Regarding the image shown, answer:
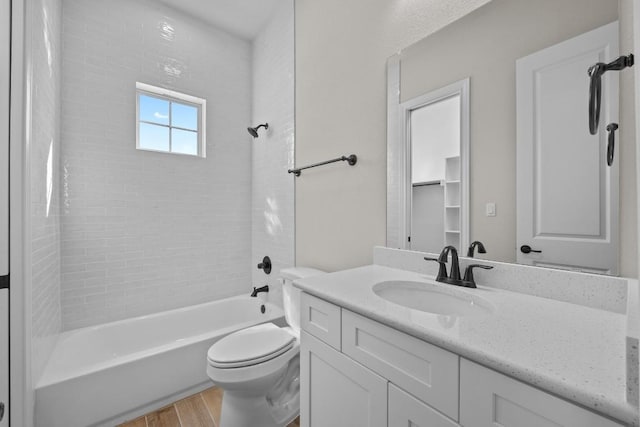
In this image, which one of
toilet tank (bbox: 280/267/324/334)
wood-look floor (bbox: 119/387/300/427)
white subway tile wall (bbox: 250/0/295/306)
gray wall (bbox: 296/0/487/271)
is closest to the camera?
gray wall (bbox: 296/0/487/271)

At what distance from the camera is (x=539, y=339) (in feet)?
1.94

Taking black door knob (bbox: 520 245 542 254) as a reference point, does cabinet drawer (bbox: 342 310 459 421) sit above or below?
below

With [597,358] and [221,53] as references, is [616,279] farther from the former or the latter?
[221,53]

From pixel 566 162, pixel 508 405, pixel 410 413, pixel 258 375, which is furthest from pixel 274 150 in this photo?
pixel 508 405

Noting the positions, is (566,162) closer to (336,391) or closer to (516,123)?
(516,123)

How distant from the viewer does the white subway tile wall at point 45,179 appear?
1288 millimetres

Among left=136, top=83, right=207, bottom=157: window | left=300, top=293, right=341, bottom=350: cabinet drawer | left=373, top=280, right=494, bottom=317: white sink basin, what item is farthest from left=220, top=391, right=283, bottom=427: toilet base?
left=136, top=83, right=207, bottom=157: window

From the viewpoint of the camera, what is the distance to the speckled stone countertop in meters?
0.43

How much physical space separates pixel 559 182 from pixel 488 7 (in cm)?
74

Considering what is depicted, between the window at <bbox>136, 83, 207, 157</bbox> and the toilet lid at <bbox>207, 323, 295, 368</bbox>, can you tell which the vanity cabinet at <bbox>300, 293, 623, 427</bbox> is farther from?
the window at <bbox>136, 83, 207, 157</bbox>

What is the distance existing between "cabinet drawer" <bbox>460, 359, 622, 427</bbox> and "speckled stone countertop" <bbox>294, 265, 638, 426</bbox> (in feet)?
0.08

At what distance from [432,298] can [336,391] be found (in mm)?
491

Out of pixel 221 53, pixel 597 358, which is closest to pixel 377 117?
pixel 597 358

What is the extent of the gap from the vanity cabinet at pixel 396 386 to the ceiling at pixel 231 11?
98.6 inches
